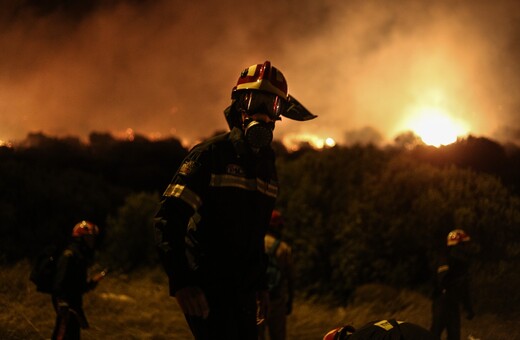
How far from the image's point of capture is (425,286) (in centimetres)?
1048

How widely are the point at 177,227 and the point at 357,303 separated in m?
8.94

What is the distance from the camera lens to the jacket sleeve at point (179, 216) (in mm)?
2217

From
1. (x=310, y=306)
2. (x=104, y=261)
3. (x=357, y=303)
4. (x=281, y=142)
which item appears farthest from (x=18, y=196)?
(x=357, y=303)

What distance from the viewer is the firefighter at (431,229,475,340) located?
6477 mm

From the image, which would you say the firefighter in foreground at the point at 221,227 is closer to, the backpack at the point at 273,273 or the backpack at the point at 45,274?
the backpack at the point at 273,273

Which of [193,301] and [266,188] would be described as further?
[266,188]

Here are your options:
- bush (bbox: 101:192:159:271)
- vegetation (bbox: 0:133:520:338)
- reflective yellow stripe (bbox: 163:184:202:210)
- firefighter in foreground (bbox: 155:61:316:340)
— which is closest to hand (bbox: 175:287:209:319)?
firefighter in foreground (bbox: 155:61:316:340)

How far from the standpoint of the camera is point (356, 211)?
38.9ft

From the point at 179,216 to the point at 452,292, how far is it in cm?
526

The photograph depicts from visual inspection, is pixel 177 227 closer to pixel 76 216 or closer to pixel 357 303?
pixel 357 303

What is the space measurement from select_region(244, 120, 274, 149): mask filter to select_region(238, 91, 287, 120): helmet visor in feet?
0.44

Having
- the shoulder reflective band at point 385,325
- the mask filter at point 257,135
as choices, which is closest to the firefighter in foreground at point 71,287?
the mask filter at point 257,135

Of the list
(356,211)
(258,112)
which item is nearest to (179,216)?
(258,112)

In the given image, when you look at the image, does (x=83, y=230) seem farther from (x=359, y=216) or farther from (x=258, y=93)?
(x=359, y=216)
